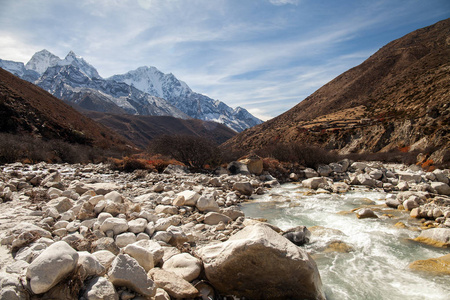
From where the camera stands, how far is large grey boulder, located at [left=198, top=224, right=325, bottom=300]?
10.4 feet

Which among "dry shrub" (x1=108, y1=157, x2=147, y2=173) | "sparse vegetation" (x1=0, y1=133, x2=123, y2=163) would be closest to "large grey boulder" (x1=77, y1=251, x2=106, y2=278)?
"dry shrub" (x1=108, y1=157, x2=147, y2=173)

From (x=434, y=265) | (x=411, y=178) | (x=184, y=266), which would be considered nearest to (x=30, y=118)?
(x=184, y=266)

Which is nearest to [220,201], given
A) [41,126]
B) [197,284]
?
[197,284]

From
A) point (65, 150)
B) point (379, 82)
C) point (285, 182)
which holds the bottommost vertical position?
point (285, 182)

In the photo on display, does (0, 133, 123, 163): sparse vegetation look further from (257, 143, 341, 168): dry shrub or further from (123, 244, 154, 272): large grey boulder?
(257, 143, 341, 168): dry shrub

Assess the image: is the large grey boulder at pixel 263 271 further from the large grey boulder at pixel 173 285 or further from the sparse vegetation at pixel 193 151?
the sparse vegetation at pixel 193 151

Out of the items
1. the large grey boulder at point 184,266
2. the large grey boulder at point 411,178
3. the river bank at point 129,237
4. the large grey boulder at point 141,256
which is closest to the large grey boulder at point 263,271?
the river bank at point 129,237

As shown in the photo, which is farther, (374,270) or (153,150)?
(153,150)

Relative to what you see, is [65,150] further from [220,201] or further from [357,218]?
[357,218]

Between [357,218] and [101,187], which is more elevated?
[101,187]

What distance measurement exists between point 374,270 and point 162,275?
3990mm

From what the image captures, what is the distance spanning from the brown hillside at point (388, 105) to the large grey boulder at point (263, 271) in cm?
2547

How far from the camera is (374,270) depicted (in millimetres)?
4461

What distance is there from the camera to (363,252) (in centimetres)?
514
